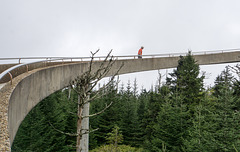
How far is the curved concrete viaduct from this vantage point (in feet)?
16.7

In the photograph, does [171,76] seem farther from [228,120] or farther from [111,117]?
[228,120]

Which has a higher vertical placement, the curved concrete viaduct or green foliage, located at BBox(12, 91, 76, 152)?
the curved concrete viaduct

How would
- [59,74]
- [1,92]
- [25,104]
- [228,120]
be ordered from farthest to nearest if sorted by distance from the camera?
[59,74]
[228,120]
[25,104]
[1,92]

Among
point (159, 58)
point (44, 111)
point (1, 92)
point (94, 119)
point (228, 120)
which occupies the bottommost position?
point (94, 119)

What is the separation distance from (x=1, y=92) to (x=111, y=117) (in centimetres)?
2794

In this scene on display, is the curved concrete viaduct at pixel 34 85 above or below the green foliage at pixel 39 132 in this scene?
above

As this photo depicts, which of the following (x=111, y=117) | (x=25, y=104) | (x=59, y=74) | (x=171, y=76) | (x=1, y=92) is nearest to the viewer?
(x=1, y=92)

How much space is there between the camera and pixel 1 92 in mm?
6098

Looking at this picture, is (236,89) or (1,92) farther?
(236,89)

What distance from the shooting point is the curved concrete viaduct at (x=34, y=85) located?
5.10 metres

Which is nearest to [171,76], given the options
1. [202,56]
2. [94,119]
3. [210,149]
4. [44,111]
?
[202,56]

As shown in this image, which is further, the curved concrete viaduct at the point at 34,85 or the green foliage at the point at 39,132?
the green foliage at the point at 39,132

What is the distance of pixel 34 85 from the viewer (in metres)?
8.79

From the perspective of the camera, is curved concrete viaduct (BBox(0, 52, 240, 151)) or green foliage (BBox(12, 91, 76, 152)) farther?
green foliage (BBox(12, 91, 76, 152))
